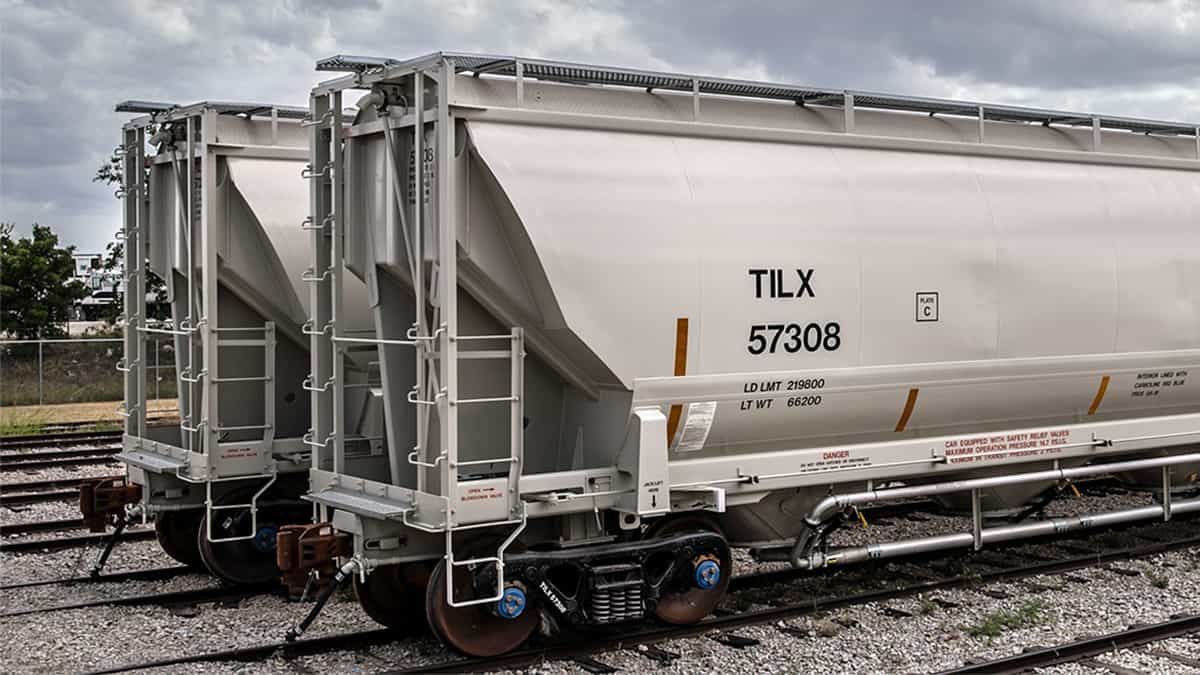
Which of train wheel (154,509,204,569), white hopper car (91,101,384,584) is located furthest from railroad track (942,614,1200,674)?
train wheel (154,509,204,569)

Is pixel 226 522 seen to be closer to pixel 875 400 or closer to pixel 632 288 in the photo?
pixel 632 288

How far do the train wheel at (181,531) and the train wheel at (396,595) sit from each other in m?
3.04

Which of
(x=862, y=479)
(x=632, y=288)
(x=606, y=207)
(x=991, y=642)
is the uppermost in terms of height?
(x=606, y=207)

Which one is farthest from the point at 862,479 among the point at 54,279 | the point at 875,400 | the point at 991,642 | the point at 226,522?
the point at 54,279

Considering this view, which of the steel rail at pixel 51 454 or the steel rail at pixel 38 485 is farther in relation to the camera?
the steel rail at pixel 51 454

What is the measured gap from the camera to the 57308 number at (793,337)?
9500mm

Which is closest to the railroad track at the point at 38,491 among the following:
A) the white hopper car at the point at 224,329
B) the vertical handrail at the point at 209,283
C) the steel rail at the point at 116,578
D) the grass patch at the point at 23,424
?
the steel rail at the point at 116,578

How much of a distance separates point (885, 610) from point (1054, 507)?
6.01 meters

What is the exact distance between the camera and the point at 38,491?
16672 mm

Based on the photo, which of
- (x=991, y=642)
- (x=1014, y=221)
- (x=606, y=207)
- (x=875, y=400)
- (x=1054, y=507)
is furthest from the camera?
(x=1054, y=507)

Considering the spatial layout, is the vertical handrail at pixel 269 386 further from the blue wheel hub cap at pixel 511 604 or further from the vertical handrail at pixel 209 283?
the blue wheel hub cap at pixel 511 604

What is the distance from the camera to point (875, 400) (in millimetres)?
10172

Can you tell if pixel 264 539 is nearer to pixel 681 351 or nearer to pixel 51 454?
pixel 681 351

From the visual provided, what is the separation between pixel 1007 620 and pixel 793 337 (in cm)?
275
